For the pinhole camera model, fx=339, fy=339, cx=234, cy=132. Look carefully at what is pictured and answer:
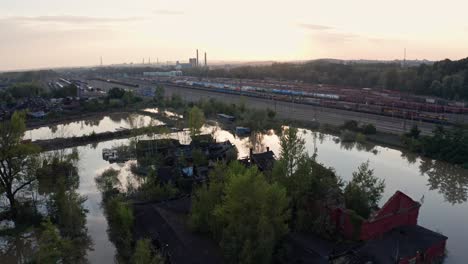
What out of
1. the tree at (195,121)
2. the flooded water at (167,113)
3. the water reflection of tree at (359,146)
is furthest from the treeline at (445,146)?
the flooded water at (167,113)

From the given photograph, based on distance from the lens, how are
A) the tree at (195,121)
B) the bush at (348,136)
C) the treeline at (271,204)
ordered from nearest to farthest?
1. the treeline at (271,204)
2. the tree at (195,121)
3. the bush at (348,136)

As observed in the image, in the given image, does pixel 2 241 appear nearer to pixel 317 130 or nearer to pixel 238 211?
pixel 238 211

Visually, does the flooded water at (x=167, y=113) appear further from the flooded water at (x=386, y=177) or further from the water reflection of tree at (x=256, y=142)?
the water reflection of tree at (x=256, y=142)

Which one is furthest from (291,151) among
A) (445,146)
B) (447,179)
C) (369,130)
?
(369,130)

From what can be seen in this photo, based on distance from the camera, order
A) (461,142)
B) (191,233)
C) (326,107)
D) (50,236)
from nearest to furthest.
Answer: (50,236) → (191,233) → (461,142) → (326,107)

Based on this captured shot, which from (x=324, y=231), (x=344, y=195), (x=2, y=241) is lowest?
(x=2, y=241)

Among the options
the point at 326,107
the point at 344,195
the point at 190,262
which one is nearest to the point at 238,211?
the point at 190,262

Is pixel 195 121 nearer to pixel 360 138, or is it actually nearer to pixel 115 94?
pixel 360 138

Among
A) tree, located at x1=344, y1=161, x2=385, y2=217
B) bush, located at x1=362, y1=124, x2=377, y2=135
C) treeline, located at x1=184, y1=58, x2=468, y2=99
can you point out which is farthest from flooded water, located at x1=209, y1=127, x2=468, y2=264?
treeline, located at x1=184, y1=58, x2=468, y2=99
